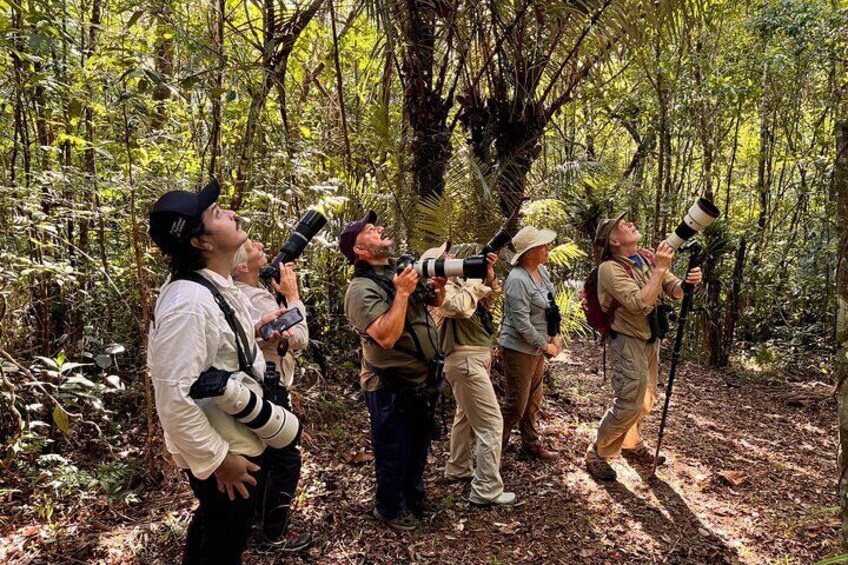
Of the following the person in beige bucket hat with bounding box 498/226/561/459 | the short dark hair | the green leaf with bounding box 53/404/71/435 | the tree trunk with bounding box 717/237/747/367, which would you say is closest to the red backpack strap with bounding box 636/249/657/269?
the person in beige bucket hat with bounding box 498/226/561/459

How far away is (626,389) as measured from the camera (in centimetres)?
404

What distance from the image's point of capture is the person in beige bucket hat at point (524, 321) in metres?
4.23

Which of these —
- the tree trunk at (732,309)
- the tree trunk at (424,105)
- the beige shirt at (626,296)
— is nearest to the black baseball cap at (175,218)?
the beige shirt at (626,296)

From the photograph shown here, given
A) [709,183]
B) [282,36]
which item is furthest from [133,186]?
[709,183]

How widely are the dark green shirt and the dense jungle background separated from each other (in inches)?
23.6

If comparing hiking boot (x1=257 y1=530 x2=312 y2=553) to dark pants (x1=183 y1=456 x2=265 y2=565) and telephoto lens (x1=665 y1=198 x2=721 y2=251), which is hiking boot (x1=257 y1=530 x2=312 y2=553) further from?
telephoto lens (x1=665 y1=198 x2=721 y2=251)

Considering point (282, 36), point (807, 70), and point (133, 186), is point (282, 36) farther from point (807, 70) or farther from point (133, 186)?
point (807, 70)

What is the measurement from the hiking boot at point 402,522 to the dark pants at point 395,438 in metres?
0.02

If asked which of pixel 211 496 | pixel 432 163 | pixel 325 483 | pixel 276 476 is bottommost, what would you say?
pixel 325 483

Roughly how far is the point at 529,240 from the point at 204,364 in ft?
9.58

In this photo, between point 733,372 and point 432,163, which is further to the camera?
point 733,372

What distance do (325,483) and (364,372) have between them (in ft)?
3.83

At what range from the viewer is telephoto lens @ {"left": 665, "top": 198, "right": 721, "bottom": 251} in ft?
12.1

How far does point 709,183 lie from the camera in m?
9.16
